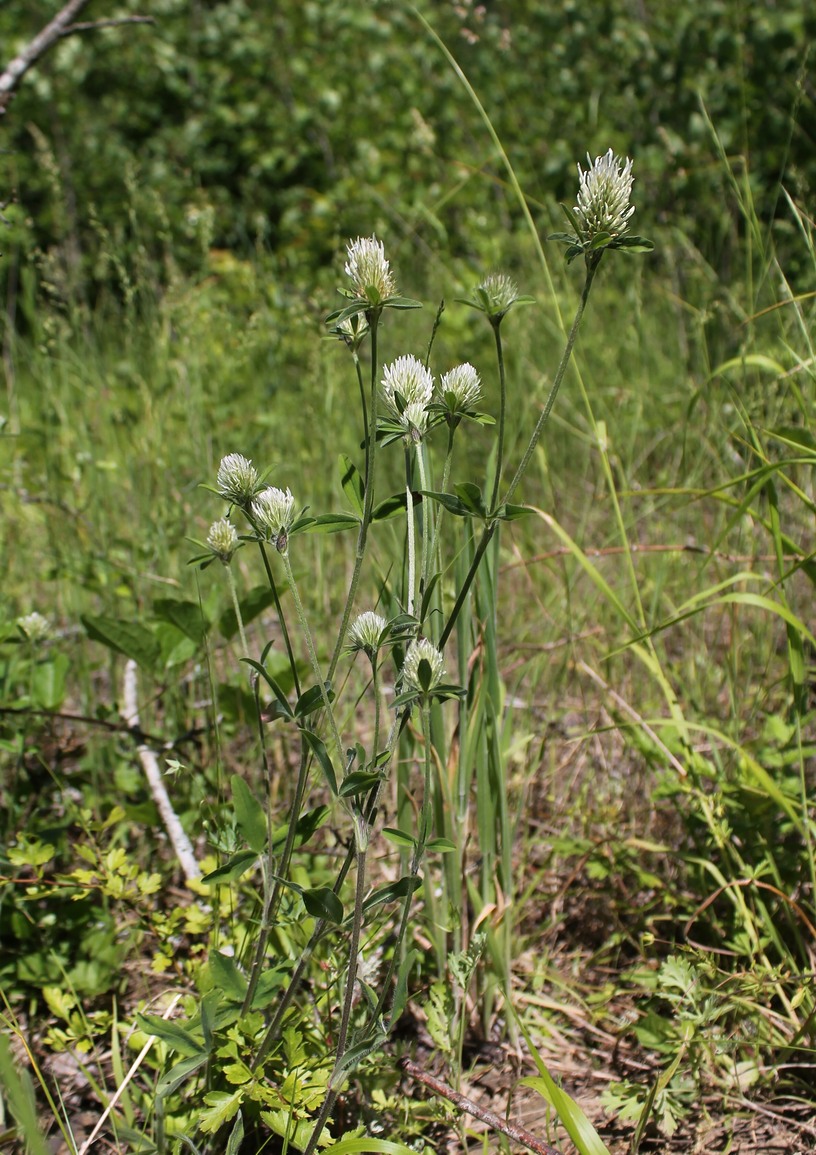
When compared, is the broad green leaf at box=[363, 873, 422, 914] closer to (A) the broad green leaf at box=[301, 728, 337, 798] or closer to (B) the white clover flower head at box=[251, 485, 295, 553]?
(A) the broad green leaf at box=[301, 728, 337, 798]

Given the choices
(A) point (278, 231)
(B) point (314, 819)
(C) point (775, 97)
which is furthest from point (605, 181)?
(A) point (278, 231)

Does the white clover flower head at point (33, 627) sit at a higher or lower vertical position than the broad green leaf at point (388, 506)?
higher

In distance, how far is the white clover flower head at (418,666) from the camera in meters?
0.90

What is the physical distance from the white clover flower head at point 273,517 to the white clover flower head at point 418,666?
156 mm

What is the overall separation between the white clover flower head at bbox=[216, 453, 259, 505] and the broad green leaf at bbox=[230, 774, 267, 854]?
346mm

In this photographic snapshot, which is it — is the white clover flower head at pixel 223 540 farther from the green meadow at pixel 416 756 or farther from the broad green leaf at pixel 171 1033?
the broad green leaf at pixel 171 1033

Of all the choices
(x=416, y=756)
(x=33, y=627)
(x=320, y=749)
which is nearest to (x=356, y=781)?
(x=320, y=749)

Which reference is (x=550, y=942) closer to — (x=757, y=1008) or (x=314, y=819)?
(x=757, y=1008)

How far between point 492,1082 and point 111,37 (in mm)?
7060

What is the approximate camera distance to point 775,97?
431 cm

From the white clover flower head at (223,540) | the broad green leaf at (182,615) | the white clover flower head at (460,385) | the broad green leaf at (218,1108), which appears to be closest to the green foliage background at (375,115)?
the broad green leaf at (182,615)

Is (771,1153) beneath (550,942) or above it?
beneath

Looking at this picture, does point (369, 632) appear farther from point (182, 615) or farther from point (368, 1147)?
point (182, 615)

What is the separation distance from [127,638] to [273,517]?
31.0 inches
